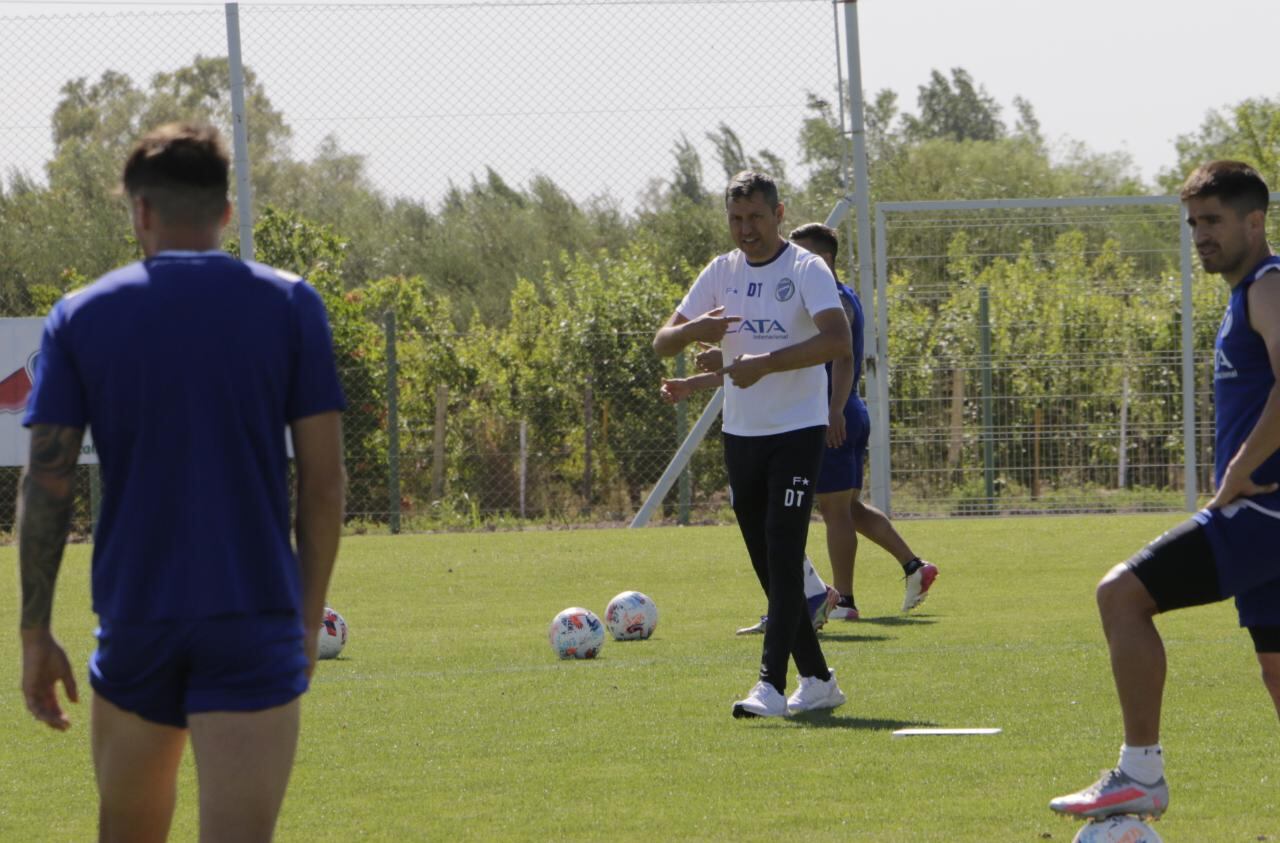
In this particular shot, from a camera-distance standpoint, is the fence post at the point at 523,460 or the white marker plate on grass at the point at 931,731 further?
the fence post at the point at 523,460

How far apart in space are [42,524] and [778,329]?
441cm

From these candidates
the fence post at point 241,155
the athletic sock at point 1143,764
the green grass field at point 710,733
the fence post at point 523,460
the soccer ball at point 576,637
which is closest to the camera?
the athletic sock at point 1143,764

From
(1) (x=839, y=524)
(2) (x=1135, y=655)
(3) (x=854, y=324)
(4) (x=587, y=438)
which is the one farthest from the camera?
(4) (x=587, y=438)

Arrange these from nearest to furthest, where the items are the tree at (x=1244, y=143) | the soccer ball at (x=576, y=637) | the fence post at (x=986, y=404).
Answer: the soccer ball at (x=576, y=637)
the fence post at (x=986, y=404)
the tree at (x=1244, y=143)

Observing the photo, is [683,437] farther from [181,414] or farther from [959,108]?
[959,108]

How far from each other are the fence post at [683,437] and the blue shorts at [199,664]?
51.4 feet

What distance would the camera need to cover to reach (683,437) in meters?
20.0

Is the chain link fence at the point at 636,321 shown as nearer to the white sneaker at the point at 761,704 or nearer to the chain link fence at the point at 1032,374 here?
the chain link fence at the point at 1032,374

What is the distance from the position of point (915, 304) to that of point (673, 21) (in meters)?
3.87

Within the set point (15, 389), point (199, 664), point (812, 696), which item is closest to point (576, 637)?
point (812, 696)

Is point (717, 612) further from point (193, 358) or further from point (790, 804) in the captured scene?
point (193, 358)

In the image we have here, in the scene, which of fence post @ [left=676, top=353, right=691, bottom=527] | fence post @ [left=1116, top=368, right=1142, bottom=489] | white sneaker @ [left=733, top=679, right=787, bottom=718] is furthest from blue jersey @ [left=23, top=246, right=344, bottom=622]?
fence post @ [left=1116, top=368, right=1142, bottom=489]

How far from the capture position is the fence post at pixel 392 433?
19.4 meters

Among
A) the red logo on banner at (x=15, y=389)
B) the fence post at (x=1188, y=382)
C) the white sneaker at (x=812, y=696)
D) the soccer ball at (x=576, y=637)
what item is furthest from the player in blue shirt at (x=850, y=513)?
the red logo on banner at (x=15, y=389)
